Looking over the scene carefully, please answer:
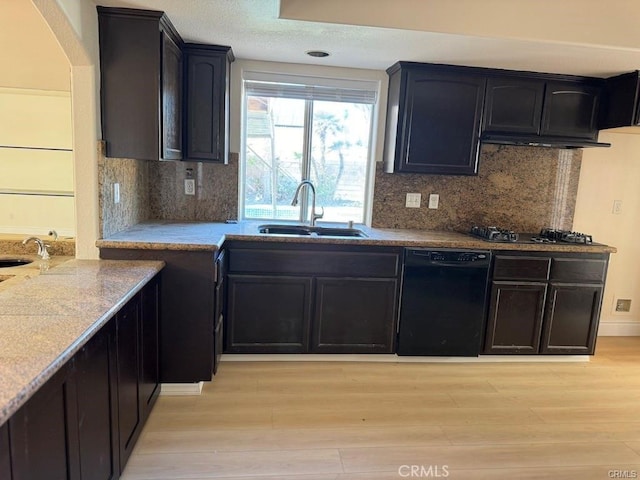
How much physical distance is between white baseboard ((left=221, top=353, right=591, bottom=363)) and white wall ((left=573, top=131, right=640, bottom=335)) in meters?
0.96

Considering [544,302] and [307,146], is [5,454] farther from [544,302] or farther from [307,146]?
[544,302]

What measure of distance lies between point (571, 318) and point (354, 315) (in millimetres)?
1606

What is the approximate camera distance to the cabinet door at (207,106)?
9.40ft

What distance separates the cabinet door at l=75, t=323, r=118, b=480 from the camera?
1.36 m

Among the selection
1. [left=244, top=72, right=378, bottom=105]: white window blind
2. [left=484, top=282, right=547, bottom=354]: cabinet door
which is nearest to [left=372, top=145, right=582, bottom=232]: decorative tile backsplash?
[left=244, top=72, right=378, bottom=105]: white window blind

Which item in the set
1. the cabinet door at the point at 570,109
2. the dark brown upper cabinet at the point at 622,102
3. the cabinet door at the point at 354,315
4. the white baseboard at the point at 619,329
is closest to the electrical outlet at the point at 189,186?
the cabinet door at the point at 354,315

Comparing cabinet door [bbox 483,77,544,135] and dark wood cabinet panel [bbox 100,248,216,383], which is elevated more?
cabinet door [bbox 483,77,544,135]

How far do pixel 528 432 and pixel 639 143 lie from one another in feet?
8.93

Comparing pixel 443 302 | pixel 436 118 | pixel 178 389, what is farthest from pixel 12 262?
pixel 436 118

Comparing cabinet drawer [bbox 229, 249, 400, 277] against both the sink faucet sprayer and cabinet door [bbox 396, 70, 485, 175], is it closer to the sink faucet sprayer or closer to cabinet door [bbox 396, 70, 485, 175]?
the sink faucet sprayer

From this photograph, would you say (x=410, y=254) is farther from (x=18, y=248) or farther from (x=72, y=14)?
(x=18, y=248)

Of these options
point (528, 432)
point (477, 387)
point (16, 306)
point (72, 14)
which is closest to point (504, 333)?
point (477, 387)

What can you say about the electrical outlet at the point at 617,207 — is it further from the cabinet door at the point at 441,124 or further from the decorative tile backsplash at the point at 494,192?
the cabinet door at the point at 441,124

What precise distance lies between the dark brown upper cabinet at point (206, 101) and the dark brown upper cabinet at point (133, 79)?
44cm
